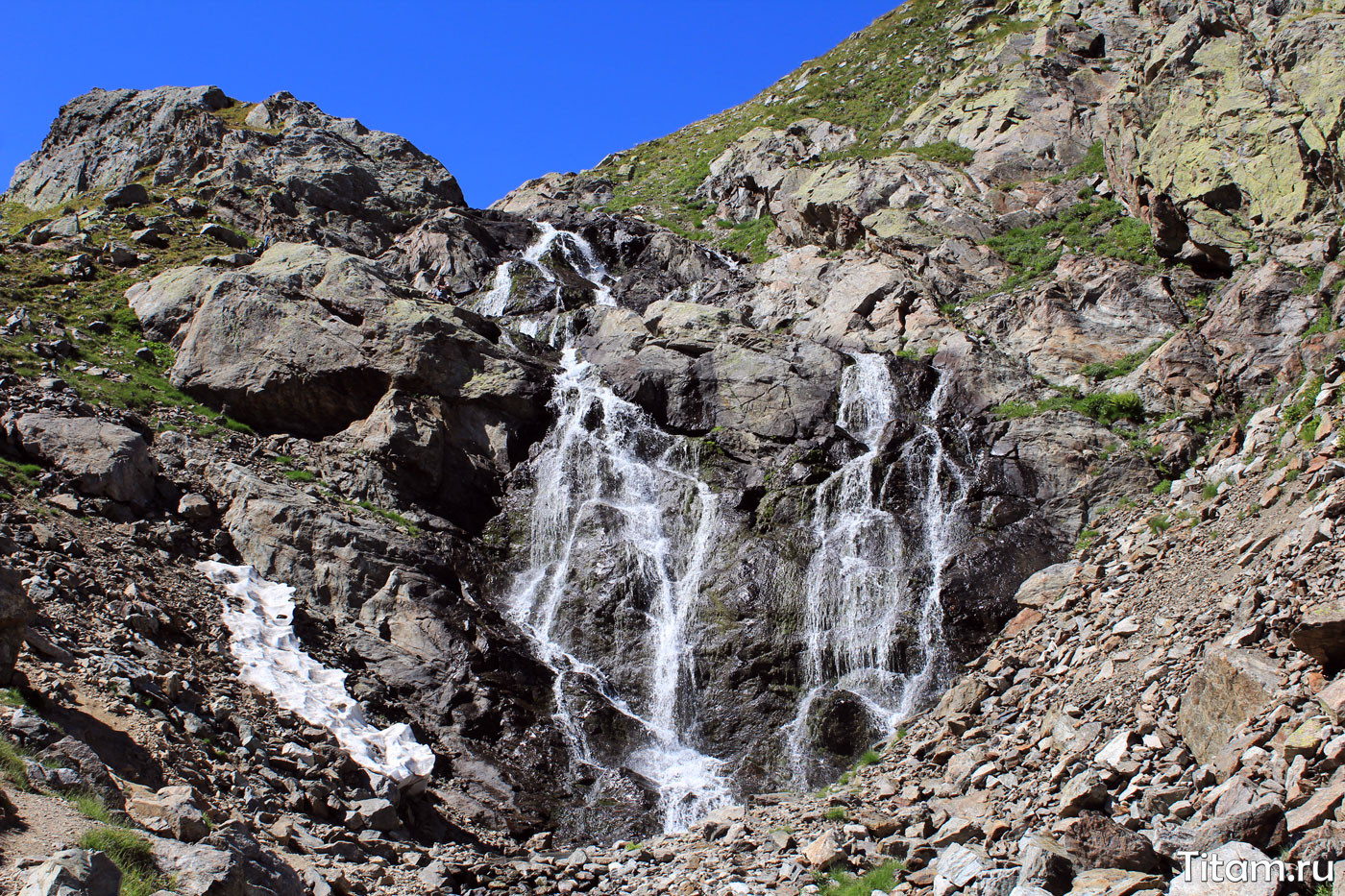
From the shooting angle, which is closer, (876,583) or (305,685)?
(305,685)

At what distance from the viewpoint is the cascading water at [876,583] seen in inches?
706

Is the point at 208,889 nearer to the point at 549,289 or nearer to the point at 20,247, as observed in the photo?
the point at 549,289

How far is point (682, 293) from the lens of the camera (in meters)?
36.3

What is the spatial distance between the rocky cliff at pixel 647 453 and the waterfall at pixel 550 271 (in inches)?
14.6

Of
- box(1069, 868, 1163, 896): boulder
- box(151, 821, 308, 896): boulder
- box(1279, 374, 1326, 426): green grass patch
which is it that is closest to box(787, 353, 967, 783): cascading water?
box(1279, 374, 1326, 426): green grass patch

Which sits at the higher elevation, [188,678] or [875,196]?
[875,196]

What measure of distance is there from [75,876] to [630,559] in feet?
51.5

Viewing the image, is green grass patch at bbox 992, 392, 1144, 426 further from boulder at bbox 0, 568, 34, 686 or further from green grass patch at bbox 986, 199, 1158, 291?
boulder at bbox 0, 568, 34, 686

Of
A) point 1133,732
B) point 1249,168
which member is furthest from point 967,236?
point 1133,732

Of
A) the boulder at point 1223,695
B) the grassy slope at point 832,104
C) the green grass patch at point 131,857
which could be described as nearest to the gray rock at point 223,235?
the grassy slope at point 832,104

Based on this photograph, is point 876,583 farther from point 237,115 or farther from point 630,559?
point 237,115

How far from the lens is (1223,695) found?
9.32 meters

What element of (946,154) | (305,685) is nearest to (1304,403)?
(305,685)

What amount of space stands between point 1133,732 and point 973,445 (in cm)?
1349
